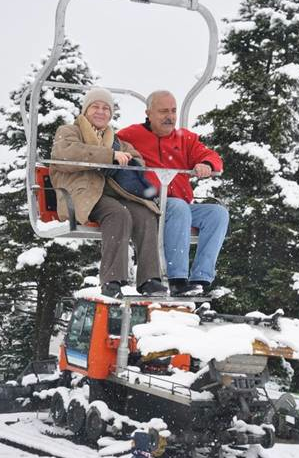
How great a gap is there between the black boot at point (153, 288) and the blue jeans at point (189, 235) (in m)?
0.18

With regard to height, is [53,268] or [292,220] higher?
[292,220]

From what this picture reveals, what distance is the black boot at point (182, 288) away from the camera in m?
4.65

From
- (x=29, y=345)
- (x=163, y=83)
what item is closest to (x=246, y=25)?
(x=29, y=345)

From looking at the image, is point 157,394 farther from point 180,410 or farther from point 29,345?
point 29,345

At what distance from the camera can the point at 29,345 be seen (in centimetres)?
1752

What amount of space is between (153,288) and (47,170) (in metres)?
1.18

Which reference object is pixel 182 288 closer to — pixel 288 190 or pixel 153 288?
pixel 153 288

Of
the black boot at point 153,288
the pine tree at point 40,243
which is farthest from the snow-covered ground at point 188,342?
the pine tree at point 40,243

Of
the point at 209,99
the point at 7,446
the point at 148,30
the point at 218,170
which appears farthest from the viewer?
the point at 209,99

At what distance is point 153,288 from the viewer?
14.7ft

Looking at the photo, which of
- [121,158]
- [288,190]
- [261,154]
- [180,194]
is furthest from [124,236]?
[261,154]

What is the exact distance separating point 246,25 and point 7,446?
9728 millimetres

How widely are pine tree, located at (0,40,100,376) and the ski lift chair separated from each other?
9.86m

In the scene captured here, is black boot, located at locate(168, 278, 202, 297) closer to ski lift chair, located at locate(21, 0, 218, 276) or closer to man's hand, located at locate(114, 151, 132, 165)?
ski lift chair, located at locate(21, 0, 218, 276)
